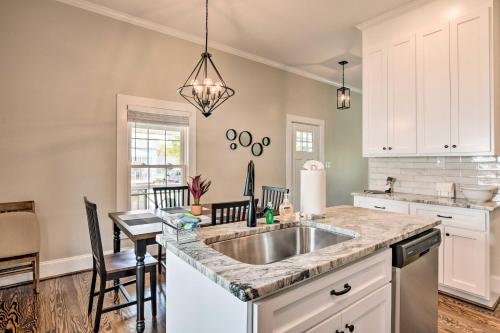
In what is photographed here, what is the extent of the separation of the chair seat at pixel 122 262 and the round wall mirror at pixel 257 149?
280 cm

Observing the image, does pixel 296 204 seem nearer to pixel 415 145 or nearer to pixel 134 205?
pixel 415 145

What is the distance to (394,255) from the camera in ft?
4.99

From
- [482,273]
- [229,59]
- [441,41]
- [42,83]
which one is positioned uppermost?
[229,59]

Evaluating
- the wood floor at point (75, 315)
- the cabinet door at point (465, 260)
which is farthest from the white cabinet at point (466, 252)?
the wood floor at point (75, 315)

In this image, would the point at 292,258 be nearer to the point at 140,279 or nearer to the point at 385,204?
the point at 140,279

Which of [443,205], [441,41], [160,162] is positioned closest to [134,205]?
[160,162]

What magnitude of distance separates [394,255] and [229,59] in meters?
3.87

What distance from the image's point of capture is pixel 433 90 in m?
3.04

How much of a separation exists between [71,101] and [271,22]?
2.62m

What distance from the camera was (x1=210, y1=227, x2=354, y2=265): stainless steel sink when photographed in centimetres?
151

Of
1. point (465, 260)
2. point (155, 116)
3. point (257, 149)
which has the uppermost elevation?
point (155, 116)

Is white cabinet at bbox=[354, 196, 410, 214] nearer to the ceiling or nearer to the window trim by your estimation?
the ceiling

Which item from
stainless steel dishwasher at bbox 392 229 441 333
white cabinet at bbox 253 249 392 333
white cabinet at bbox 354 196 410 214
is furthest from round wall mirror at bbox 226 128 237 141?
white cabinet at bbox 253 249 392 333

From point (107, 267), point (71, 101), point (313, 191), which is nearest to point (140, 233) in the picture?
point (107, 267)
